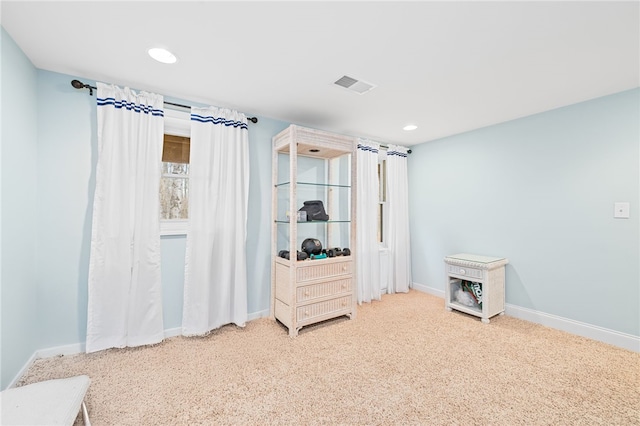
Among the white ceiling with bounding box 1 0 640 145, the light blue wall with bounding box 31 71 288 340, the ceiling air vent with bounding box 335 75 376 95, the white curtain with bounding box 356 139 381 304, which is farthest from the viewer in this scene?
the white curtain with bounding box 356 139 381 304

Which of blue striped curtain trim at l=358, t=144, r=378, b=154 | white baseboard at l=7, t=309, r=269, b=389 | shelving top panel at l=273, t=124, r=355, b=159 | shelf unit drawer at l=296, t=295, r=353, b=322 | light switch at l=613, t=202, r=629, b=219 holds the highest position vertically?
blue striped curtain trim at l=358, t=144, r=378, b=154

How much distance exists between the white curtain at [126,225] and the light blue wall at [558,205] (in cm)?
358

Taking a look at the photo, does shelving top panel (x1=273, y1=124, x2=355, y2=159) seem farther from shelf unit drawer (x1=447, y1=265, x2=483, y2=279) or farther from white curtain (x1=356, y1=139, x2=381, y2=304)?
shelf unit drawer (x1=447, y1=265, x2=483, y2=279)

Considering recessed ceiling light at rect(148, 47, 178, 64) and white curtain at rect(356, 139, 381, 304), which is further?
white curtain at rect(356, 139, 381, 304)

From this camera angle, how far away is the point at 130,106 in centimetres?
231

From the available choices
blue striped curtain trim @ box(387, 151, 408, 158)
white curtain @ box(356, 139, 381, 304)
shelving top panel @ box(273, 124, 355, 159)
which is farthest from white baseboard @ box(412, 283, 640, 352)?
shelving top panel @ box(273, 124, 355, 159)

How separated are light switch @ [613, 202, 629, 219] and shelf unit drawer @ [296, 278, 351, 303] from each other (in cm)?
256

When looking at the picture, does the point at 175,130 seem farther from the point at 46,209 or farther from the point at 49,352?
the point at 49,352

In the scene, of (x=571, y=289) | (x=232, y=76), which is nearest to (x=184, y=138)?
(x=232, y=76)

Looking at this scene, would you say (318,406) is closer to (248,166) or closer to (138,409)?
(138,409)

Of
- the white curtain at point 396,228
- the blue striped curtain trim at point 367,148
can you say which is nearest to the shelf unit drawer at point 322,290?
the white curtain at point 396,228

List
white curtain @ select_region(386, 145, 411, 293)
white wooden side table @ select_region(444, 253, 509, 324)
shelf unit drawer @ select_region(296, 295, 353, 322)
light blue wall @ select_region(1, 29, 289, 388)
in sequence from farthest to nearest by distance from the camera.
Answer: white curtain @ select_region(386, 145, 411, 293) < white wooden side table @ select_region(444, 253, 509, 324) < shelf unit drawer @ select_region(296, 295, 353, 322) < light blue wall @ select_region(1, 29, 289, 388)

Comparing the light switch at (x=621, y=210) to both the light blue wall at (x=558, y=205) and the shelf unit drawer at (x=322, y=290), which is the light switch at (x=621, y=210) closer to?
the light blue wall at (x=558, y=205)

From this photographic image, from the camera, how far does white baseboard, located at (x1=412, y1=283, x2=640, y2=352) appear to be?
237cm
